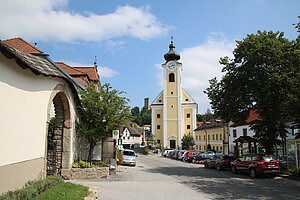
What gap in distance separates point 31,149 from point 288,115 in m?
16.9

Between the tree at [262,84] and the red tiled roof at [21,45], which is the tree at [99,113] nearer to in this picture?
the red tiled roof at [21,45]

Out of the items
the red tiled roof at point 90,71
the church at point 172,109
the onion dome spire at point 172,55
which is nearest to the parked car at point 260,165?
the red tiled roof at point 90,71

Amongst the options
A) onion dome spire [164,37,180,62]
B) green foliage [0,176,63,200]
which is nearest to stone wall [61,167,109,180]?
green foliage [0,176,63,200]

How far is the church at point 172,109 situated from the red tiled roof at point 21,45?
145 ft

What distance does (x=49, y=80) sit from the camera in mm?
9359

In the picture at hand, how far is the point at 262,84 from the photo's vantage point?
704 inches

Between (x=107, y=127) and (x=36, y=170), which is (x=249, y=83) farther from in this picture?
(x=36, y=170)

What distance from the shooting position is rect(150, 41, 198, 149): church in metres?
60.7

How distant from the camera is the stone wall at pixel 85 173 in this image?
1325 centimetres

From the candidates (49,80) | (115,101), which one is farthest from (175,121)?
(49,80)

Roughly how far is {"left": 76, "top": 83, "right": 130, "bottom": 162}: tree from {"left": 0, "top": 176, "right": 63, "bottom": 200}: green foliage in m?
5.91

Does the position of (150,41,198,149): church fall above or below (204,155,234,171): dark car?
above

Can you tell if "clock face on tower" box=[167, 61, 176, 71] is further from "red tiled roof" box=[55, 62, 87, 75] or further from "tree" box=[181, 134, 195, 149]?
"red tiled roof" box=[55, 62, 87, 75]

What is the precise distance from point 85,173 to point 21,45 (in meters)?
12.0
